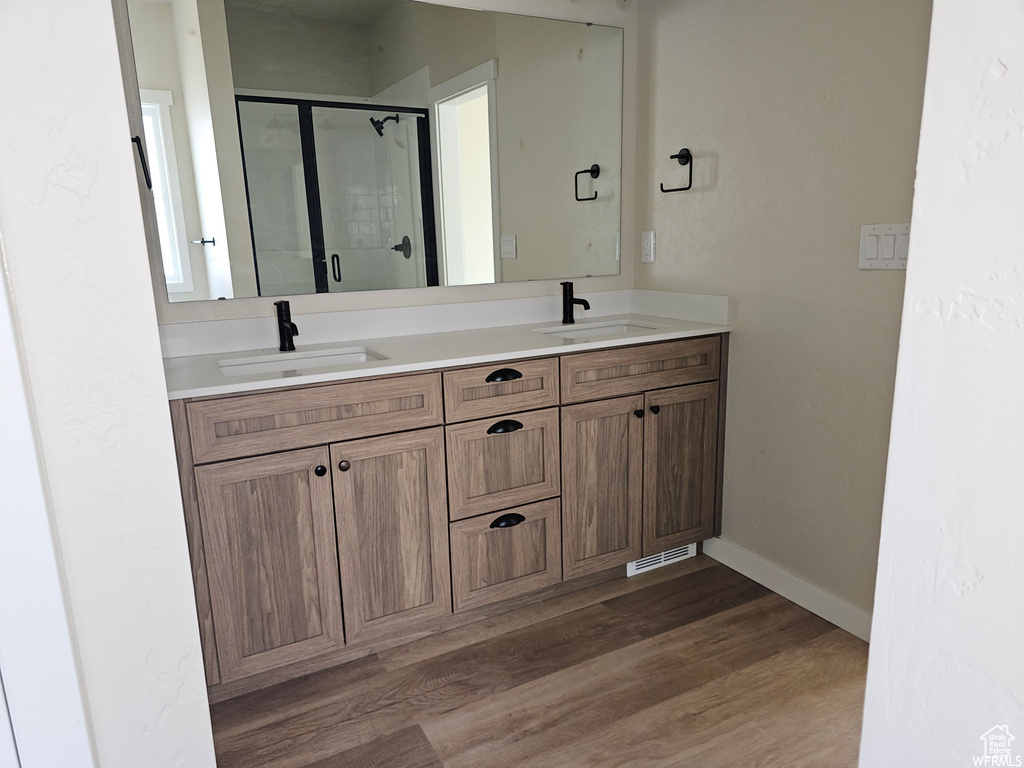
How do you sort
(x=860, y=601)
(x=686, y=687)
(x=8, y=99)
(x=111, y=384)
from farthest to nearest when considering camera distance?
(x=860, y=601) → (x=686, y=687) → (x=111, y=384) → (x=8, y=99)

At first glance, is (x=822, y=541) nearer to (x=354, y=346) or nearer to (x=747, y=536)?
(x=747, y=536)

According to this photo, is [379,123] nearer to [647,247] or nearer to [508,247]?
[508,247]

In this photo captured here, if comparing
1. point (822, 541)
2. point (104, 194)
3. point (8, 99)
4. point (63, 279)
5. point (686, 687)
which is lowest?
point (686, 687)

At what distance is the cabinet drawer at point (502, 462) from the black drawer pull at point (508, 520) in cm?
3

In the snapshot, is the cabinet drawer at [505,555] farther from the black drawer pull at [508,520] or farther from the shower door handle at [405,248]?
the shower door handle at [405,248]

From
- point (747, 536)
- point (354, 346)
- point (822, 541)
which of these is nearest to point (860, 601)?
point (822, 541)

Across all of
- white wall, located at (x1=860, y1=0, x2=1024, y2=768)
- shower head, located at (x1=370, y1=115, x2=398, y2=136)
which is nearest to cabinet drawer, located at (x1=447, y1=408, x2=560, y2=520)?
shower head, located at (x1=370, y1=115, x2=398, y2=136)

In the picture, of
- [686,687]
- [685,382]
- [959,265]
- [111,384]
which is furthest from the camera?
[685,382]

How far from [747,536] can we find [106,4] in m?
2.36

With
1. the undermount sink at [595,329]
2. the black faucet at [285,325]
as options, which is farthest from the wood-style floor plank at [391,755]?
the undermount sink at [595,329]

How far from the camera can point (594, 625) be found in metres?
2.21

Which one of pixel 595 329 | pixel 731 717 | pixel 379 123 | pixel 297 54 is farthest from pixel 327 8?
pixel 731 717

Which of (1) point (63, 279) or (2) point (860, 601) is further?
(2) point (860, 601)

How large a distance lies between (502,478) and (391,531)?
37 centimetres
